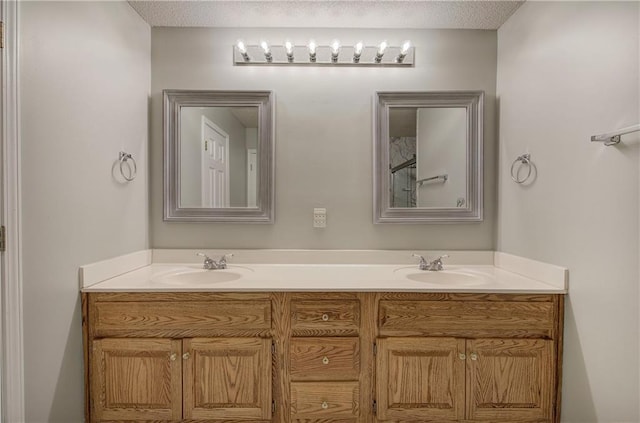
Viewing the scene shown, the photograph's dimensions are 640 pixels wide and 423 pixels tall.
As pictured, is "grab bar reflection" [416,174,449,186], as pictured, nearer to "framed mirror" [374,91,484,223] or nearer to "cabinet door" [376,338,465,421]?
"framed mirror" [374,91,484,223]

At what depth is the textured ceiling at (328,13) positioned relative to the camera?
1.71 m

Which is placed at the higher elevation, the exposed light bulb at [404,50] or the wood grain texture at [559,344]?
the exposed light bulb at [404,50]

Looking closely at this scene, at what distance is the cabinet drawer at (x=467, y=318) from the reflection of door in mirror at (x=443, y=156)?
0.65m

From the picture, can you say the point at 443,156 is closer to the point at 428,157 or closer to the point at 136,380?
the point at 428,157

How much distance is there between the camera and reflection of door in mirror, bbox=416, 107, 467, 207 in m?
1.90

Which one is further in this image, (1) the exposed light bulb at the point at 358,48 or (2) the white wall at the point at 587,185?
(1) the exposed light bulb at the point at 358,48

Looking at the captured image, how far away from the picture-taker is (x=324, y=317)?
1.45 metres

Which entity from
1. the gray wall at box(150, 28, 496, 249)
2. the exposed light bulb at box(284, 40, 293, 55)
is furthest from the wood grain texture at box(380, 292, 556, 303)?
the exposed light bulb at box(284, 40, 293, 55)

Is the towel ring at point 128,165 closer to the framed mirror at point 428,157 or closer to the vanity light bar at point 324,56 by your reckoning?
the vanity light bar at point 324,56

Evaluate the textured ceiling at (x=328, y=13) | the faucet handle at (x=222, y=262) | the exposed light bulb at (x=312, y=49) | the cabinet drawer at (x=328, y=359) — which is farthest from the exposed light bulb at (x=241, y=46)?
the cabinet drawer at (x=328, y=359)

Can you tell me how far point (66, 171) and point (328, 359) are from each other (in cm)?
131

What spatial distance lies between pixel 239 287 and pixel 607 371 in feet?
4.71

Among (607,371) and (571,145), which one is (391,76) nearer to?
(571,145)

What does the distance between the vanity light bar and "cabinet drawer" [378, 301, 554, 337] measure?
132cm
